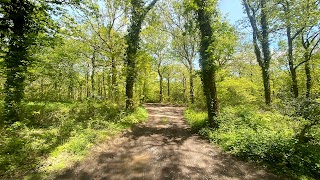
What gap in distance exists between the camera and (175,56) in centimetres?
2977

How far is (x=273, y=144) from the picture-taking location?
6.86 m

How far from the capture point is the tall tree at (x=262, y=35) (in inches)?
606

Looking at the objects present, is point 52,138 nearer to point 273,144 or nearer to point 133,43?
point 273,144

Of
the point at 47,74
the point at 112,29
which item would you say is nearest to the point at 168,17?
the point at 112,29

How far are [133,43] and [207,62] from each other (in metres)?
6.71

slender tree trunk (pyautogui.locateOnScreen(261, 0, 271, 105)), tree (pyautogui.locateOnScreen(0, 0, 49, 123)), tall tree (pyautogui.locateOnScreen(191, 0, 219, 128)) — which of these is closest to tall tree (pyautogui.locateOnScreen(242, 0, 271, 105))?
slender tree trunk (pyautogui.locateOnScreen(261, 0, 271, 105))

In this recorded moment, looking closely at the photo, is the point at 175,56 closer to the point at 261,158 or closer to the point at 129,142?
the point at 129,142

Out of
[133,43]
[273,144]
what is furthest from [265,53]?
[273,144]

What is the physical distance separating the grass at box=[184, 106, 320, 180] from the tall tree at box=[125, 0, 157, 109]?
7203 mm

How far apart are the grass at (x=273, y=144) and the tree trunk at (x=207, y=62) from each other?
1.13 meters

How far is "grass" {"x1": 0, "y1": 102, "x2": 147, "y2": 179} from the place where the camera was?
19.8 feet

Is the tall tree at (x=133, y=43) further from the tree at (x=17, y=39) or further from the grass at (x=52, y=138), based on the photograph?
the tree at (x=17, y=39)

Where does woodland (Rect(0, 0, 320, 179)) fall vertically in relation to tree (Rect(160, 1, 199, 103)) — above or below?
below

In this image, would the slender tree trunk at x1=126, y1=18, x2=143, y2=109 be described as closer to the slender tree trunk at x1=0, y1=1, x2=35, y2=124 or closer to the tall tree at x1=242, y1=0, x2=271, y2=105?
the slender tree trunk at x1=0, y1=1, x2=35, y2=124
